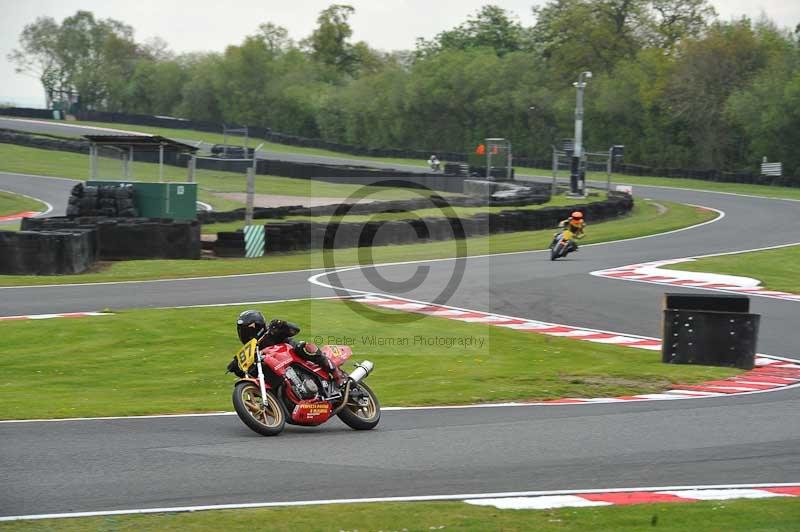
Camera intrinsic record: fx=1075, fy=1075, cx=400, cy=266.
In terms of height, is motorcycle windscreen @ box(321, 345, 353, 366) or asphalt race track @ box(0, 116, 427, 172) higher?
asphalt race track @ box(0, 116, 427, 172)

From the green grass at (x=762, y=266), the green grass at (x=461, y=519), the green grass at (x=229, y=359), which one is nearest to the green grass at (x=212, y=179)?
the green grass at (x=762, y=266)

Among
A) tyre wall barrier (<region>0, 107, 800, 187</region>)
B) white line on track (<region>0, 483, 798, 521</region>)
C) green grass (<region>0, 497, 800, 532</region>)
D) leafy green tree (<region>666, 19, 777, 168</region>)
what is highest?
leafy green tree (<region>666, 19, 777, 168</region>)

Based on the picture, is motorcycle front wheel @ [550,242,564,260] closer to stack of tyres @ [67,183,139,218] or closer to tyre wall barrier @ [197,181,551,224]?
tyre wall barrier @ [197,181,551,224]

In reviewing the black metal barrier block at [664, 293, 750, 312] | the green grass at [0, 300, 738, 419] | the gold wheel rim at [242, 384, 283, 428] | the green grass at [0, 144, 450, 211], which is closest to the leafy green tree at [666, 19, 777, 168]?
the green grass at [0, 144, 450, 211]

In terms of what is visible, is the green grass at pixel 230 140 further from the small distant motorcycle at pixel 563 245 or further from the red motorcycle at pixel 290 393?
the red motorcycle at pixel 290 393

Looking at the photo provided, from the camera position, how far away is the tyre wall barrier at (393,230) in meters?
28.5

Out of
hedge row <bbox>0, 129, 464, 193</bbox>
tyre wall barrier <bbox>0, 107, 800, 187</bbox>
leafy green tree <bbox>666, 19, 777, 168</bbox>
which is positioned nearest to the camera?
hedge row <bbox>0, 129, 464, 193</bbox>

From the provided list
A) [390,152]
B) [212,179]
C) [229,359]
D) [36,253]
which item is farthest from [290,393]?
[390,152]

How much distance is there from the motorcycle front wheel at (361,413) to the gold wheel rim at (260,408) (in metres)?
0.65

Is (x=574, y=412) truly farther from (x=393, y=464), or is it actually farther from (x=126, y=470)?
(x=126, y=470)

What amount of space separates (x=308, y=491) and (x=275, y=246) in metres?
21.1

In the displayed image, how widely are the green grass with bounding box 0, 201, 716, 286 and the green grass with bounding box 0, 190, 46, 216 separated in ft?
52.8

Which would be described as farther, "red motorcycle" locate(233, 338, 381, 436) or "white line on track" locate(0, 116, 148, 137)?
"white line on track" locate(0, 116, 148, 137)

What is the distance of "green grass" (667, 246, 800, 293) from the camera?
939 inches
